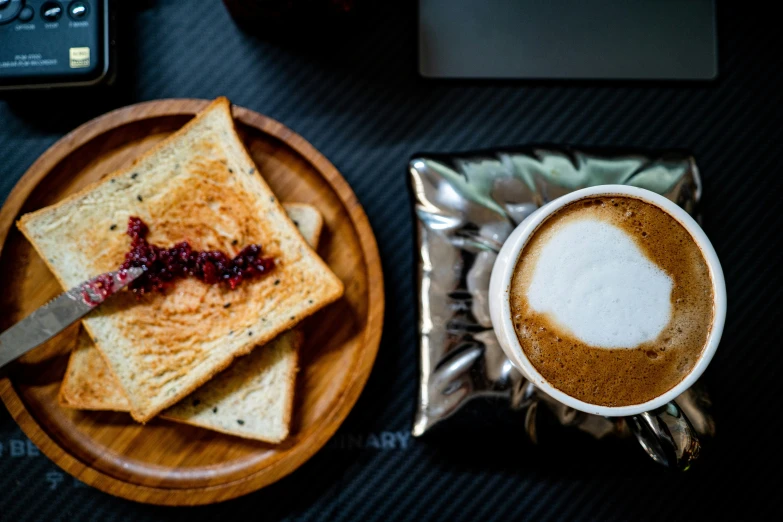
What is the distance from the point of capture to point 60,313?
900 millimetres

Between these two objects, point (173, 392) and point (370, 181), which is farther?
point (370, 181)

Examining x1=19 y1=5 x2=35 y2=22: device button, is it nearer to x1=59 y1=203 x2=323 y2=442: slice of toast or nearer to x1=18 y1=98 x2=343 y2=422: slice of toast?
x1=18 y1=98 x2=343 y2=422: slice of toast

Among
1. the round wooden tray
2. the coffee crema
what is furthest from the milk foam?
the round wooden tray

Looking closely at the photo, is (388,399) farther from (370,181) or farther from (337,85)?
(337,85)

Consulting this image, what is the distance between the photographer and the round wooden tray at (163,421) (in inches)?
36.0

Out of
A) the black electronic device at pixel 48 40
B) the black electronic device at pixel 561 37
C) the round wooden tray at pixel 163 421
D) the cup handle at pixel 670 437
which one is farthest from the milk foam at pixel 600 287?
the black electronic device at pixel 48 40

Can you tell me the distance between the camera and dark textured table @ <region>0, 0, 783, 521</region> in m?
1.00

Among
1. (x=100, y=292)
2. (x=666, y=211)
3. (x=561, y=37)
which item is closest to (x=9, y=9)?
(x=100, y=292)

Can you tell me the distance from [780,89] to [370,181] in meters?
0.76

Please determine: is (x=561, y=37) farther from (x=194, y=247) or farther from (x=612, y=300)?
(x=194, y=247)

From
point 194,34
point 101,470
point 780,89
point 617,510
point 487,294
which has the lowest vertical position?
point 617,510

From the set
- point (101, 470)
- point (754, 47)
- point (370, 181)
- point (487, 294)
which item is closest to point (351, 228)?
point (370, 181)

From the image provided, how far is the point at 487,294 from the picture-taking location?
0.86 metres

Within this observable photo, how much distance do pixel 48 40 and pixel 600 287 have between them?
2.91ft
